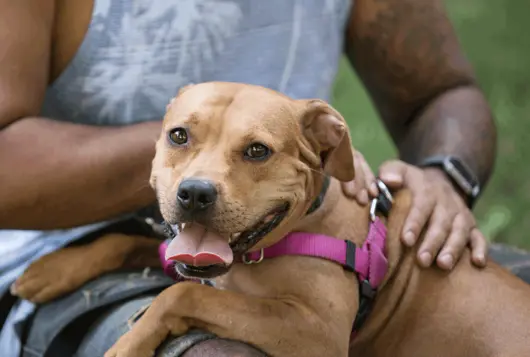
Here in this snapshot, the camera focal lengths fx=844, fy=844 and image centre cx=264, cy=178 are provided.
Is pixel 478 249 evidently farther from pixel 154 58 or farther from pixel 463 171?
pixel 154 58

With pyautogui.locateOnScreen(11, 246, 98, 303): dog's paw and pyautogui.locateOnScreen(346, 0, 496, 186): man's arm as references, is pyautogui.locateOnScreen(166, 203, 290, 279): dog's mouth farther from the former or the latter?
pyautogui.locateOnScreen(346, 0, 496, 186): man's arm

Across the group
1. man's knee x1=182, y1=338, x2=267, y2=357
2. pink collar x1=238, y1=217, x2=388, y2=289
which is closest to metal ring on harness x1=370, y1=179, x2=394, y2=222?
pink collar x1=238, y1=217, x2=388, y2=289

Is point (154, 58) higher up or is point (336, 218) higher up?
point (154, 58)

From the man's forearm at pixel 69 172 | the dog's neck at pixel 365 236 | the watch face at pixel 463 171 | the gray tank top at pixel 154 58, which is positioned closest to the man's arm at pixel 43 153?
the man's forearm at pixel 69 172

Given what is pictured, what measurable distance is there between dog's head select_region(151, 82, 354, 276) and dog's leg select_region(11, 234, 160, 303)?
33 cm

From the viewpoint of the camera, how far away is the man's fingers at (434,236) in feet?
6.15

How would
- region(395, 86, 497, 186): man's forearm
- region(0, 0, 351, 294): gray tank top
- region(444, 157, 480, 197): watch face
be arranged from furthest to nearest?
region(395, 86, 497, 186): man's forearm, region(444, 157, 480, 197): watch face, region(0, 0, 351, 294): gray tank top

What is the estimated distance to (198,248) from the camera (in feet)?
5.11

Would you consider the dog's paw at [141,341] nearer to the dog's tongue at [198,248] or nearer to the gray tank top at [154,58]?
the dog's tongue at [198,248]

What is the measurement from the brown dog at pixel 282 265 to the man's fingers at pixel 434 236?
1.2 inches

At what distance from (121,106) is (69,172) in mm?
230

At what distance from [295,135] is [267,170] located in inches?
4.5

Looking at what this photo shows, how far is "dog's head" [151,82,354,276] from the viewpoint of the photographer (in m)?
1.54

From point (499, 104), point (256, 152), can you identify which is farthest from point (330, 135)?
point (499, 104)
